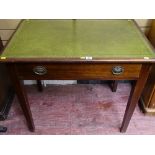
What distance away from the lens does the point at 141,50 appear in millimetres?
979

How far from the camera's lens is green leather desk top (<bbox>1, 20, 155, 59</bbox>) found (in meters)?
0.95

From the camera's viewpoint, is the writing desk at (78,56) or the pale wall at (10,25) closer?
the writing desk at (78,56)

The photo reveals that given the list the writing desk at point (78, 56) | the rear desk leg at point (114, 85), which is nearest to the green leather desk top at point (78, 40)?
the writing desk at point (78, 56)

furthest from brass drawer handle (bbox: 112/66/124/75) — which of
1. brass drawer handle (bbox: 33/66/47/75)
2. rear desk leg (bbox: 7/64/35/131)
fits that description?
rear desk leg (bbox: 7/64/35/131)

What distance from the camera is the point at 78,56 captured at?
922mm

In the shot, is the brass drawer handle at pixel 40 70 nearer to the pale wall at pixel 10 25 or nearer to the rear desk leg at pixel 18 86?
the rear desk leg at pixel 18 86

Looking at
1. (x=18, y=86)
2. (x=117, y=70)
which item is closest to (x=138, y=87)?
(x=117, y=70)

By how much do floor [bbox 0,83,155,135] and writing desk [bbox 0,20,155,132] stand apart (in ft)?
1.13

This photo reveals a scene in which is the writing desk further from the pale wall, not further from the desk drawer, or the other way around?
the pale wall

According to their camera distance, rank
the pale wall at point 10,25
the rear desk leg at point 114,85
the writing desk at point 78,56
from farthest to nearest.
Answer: the rear desk leg at point 114,85
the pale wall at point 10,25
the writing desk at point 78,56

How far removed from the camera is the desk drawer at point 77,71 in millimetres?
957
